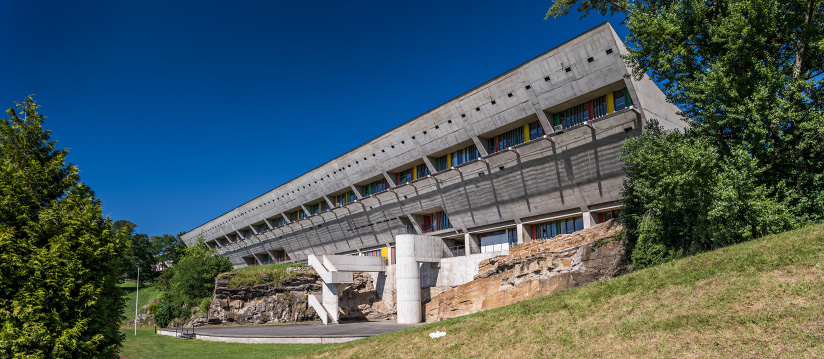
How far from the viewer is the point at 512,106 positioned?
30062mm

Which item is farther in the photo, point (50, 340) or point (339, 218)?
point (339, 218)

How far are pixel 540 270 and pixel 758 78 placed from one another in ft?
43.7

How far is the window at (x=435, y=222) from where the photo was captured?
40.4 metres

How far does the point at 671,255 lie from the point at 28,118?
70.6 ft

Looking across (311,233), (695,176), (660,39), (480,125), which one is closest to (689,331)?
(695,176)

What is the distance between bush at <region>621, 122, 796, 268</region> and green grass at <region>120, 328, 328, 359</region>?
1458cm

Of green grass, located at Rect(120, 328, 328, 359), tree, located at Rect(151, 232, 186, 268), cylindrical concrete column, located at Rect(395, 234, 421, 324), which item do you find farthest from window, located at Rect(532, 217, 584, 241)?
tree, located at Rect(151, 232, 186, 268)

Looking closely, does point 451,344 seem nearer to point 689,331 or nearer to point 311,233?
point 689,331

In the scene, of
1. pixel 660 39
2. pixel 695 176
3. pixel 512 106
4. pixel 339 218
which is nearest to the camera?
pixel 695 176

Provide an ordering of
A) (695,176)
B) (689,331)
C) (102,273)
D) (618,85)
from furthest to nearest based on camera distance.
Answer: (618,85), (695,176), (102,273), (689,331)

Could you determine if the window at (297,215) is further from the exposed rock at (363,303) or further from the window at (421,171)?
the window at (421,171)

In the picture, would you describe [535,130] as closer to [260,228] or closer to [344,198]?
[344,198]

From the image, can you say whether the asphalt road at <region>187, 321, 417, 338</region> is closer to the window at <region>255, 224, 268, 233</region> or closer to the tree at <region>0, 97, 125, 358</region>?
the tree at <region>0, 97, 125, 358</region>

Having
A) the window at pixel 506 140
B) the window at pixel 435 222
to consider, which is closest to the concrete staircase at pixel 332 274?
the window at pixel 435 222
